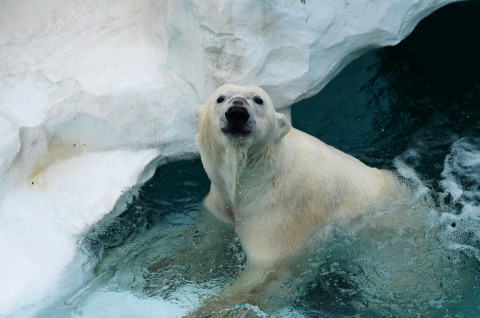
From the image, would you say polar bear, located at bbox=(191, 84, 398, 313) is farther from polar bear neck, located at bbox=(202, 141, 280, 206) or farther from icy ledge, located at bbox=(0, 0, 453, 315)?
icy ledge, located at bbox=(0, 0, 453, 315)

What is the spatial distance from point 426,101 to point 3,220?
364 cm

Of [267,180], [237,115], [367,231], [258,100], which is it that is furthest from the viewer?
[367,231]

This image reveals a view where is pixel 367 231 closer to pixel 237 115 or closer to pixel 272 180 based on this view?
pixel 272 180

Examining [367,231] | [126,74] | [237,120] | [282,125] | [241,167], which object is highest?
[126,74]

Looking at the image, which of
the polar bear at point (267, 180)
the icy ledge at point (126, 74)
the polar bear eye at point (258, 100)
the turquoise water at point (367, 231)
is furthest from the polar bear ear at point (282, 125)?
the icy ledge at point (126, 74)

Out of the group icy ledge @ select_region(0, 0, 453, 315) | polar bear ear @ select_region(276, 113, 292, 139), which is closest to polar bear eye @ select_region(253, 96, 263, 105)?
polar bear ear @ select_region(276, 113, 292, 139)

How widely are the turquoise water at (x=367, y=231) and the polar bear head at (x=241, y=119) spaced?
38.2 inches

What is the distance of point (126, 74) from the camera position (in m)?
6.07

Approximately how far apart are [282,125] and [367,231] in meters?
1.10

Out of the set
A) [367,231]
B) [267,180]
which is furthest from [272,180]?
[367,231]

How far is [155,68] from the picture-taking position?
6148 millimetres

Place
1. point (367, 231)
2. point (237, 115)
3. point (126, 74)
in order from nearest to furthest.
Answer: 1. point (237, 115)
2. point (367, 231)
3. point (126, 74)

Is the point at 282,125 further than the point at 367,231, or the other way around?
the point at 367,231

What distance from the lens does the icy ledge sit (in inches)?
224
